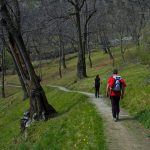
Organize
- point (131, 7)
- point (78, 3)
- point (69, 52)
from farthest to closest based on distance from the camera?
point (69, 52) → point (131, 7) → point (78, 3)

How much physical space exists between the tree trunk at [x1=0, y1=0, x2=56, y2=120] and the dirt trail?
4.98 metres

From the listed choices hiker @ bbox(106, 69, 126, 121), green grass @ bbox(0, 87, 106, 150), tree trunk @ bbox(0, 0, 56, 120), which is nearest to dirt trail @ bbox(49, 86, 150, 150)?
green grass @ bbox(0, 87, 106, 150)

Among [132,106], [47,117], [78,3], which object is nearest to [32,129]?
[47,117]

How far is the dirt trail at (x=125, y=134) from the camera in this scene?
12828 mm

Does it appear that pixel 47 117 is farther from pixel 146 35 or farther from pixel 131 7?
pixel 131 7

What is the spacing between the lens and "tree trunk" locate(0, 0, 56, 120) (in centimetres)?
2167

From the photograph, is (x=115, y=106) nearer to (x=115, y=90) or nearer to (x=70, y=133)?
(x=115, y=90)

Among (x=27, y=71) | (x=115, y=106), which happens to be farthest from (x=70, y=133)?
(x=27, y=71)

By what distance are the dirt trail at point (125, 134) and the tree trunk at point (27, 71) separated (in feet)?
16.4

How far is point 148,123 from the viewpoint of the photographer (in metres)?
15.3

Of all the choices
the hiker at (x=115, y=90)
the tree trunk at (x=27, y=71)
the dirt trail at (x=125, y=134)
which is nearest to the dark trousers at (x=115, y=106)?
the hiker at (x=115, y=90)

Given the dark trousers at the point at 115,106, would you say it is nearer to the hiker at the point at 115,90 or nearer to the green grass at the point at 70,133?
the hiker at the point at 115,90

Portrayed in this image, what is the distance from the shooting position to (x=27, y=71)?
22844mm

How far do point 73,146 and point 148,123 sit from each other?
315 cm
